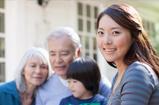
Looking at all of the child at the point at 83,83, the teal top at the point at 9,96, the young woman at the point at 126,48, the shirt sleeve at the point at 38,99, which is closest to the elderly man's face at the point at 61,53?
the child at the point at 83,83

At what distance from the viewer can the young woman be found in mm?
1894

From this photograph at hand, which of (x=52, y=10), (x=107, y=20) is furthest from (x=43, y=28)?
(x=107, y=20)

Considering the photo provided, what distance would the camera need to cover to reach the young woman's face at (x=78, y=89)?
3029mm

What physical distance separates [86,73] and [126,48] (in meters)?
1.03

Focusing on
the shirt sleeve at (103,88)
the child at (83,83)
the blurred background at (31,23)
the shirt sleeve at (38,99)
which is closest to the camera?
the child at (83,83)

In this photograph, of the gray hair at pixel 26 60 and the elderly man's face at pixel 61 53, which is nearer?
the elderly man's face at pixel 61 53

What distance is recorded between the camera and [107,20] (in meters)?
2.04

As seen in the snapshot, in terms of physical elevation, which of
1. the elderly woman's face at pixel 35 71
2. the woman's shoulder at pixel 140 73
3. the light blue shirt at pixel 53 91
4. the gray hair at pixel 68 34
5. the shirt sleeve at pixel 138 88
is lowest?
the light blue shirt at pixel 53 91

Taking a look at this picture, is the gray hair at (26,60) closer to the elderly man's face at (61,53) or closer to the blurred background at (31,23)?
the elderly man's face at (61,53)

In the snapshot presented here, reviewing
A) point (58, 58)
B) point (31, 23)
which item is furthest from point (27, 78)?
point (31, 23)

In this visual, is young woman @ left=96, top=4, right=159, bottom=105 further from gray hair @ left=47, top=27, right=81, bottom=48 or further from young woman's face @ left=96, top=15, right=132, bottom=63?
gray hair @ left=47, top=27, right=81, bottom=48

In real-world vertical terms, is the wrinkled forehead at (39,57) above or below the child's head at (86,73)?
above

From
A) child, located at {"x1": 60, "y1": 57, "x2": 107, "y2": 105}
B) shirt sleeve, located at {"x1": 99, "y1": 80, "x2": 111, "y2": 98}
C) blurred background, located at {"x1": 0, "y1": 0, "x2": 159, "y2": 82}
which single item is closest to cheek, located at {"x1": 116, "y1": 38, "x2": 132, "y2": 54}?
child, located at {"x1": 60, "y1": 57, "x2": 107, "y2": 105}

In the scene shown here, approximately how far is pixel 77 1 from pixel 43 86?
17.9 ft
